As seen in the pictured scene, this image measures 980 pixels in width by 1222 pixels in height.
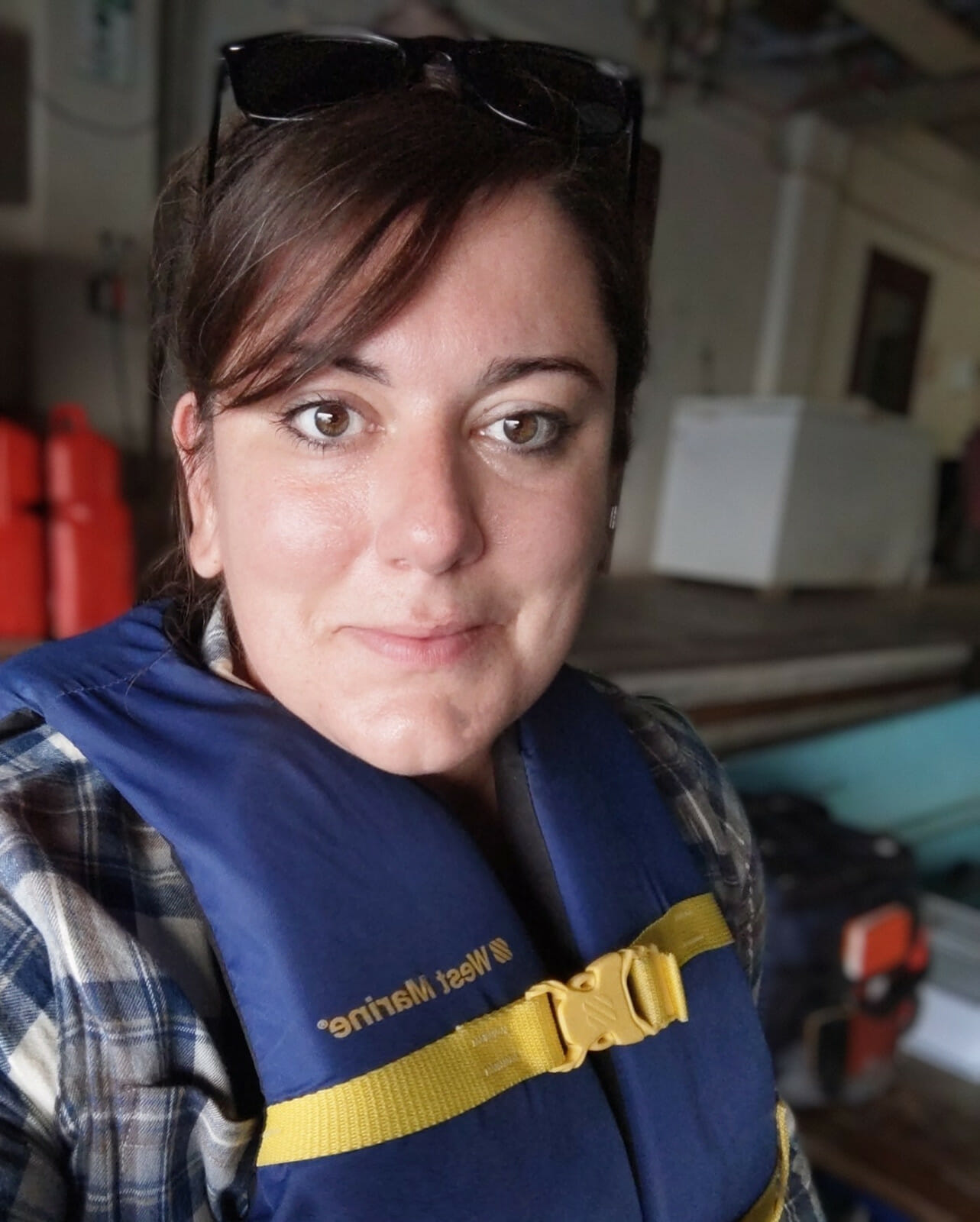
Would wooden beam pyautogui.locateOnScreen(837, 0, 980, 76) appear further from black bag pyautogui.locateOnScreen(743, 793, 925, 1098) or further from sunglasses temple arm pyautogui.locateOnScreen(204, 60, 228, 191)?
sunglasses temple arm pyautogui.locateOnScreen(204, 60, 228, 191)

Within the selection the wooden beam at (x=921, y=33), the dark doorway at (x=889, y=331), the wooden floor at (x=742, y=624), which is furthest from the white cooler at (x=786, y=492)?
the wooden beam at (x=921, y=33)

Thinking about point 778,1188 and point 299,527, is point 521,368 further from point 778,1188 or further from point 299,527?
point 778,1188

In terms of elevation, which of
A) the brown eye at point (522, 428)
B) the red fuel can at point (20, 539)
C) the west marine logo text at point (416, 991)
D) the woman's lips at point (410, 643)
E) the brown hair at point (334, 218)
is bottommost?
the red fuel can at point (20, 539)

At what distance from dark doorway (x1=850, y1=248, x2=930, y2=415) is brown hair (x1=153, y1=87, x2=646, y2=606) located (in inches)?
263

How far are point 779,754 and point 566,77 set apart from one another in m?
2.28

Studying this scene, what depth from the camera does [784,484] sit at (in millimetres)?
5098

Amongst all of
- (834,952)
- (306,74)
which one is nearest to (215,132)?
(306,74)

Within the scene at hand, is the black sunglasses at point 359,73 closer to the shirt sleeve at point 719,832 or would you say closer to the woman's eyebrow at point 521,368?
the woman's eyebrow at point 521,368

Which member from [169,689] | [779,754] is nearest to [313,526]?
[169,689]

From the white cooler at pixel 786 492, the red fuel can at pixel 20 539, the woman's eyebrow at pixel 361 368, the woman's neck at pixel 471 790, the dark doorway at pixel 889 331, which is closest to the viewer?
the woman's eyebrow at pixel 361 368

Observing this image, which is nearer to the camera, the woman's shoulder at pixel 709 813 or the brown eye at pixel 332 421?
the brown eye at pixel 332 421

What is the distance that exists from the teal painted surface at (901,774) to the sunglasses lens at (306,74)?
221cm

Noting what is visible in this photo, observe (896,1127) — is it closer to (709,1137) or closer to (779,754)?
(779,754)

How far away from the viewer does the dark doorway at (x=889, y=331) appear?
261 inches
